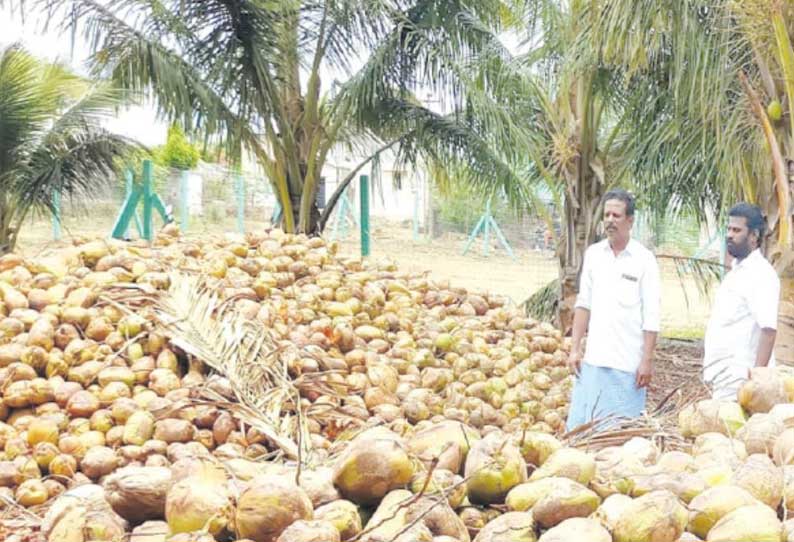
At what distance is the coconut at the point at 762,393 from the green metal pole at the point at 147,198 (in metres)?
8.36

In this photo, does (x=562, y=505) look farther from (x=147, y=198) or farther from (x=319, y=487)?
(x=147, y=198)

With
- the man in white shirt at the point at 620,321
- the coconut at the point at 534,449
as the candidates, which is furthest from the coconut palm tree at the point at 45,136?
the coconut at the point at 534,449

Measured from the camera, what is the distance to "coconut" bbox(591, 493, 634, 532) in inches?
56.9

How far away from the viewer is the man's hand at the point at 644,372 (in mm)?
4210

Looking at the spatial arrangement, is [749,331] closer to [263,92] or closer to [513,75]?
[513,75]

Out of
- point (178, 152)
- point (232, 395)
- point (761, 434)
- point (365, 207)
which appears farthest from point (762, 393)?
point (178, 152)

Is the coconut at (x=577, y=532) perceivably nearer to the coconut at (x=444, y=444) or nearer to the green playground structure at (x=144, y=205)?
the coconut at (x=444, y=444)

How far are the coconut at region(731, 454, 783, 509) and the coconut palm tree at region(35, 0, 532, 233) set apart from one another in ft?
22.0

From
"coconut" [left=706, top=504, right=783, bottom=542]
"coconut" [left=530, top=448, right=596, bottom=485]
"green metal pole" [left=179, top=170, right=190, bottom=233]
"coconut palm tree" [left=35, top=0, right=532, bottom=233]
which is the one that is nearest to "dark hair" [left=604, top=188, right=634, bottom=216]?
"coconut" [left=530, top=448, right=596, bottom=485]

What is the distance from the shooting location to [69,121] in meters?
8.96

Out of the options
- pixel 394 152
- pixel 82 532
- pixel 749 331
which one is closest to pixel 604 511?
pixel 82 532

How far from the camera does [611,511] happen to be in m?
1.47

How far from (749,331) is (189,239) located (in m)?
3.20

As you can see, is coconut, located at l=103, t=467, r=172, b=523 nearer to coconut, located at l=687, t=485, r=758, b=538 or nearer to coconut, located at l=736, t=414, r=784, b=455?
coconut, located at l=687, t=485, r=758, b=538
